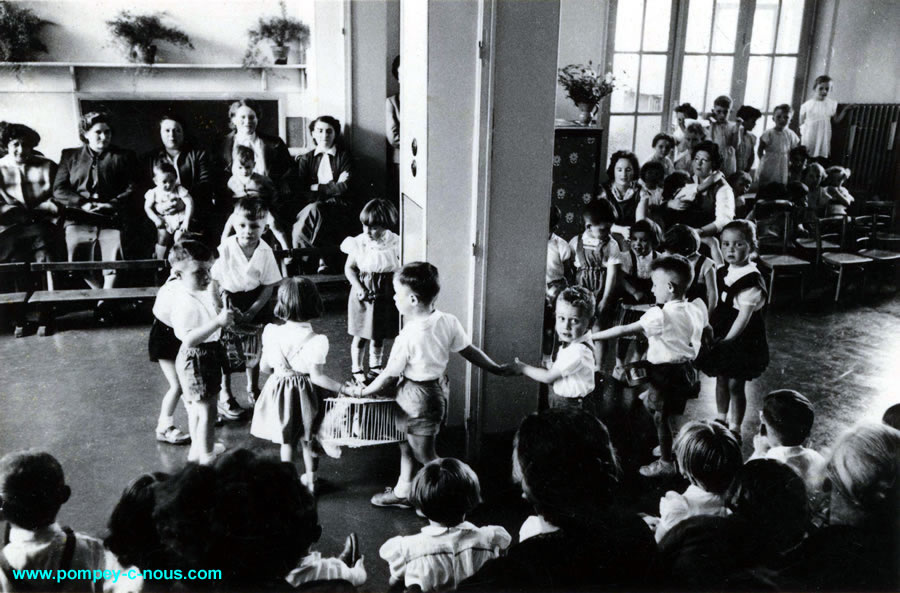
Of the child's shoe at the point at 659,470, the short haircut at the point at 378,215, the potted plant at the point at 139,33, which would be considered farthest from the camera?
the potted plant at the point at 139,33

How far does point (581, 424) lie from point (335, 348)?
3749 millimetres

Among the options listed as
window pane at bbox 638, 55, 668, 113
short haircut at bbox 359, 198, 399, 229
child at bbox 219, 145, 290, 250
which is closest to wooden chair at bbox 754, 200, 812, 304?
window pane at bbox 638, 55, 668, 113

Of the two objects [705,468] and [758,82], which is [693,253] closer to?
[705,468]

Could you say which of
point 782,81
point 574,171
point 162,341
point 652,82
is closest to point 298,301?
point 162,341

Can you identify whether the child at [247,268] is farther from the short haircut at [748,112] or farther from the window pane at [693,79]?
the window pane at [693,79]

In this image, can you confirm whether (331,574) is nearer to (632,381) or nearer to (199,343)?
(199,343)

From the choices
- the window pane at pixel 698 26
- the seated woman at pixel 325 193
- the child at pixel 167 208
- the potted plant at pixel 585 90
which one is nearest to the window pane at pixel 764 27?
the window pane at pixel 698 26

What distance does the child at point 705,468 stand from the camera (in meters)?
2.23

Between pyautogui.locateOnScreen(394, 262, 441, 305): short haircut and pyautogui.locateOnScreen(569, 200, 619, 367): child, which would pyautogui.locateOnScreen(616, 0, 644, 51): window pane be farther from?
pyautogui.locateOnScreen(394, 262, 441, 305): short haircut

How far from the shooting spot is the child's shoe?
3.58 meters

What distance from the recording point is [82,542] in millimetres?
2037

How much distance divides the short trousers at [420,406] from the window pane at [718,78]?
6.73 m

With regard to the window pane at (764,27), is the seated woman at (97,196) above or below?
below

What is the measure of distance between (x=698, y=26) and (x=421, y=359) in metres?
6.85
